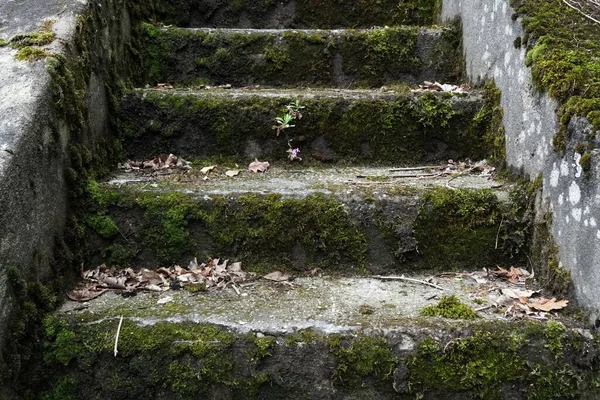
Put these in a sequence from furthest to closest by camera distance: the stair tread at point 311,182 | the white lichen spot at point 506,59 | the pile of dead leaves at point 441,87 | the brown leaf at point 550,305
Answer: the pile of dead leaves at point 441,87
the white lichen spot at point 506,59
the stair tread at point 311,182
the brown leaf at point 550,305

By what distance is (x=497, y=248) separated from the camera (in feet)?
9.04

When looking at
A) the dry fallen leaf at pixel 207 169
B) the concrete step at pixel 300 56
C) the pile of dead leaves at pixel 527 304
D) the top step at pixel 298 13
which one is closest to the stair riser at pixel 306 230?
the pile of dead leaves at pixel 527 304

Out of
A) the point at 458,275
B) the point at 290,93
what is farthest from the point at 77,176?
the point at 458,275

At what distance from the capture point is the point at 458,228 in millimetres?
2744

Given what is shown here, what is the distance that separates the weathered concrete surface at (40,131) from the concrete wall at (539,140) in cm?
218

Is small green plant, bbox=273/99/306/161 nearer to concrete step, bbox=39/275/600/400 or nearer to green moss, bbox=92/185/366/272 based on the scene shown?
green moss, bbox=92/185/366/272

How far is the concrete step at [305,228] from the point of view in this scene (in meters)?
2.73

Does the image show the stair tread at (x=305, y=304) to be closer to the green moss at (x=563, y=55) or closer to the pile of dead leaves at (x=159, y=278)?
the pile of dead leaves at (x=159, y=278)

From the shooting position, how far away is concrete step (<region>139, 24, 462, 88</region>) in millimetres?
3869

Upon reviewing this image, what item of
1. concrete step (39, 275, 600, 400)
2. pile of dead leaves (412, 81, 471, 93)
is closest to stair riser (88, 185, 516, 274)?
concrete step (39, 275, 600, 400)

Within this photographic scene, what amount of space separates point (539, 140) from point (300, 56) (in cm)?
179

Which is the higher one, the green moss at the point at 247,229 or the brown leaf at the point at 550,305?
the green moss at the point at 247,229

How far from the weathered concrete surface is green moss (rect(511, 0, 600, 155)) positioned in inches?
87.6

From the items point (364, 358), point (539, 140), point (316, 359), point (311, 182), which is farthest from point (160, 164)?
point (539, 140)
